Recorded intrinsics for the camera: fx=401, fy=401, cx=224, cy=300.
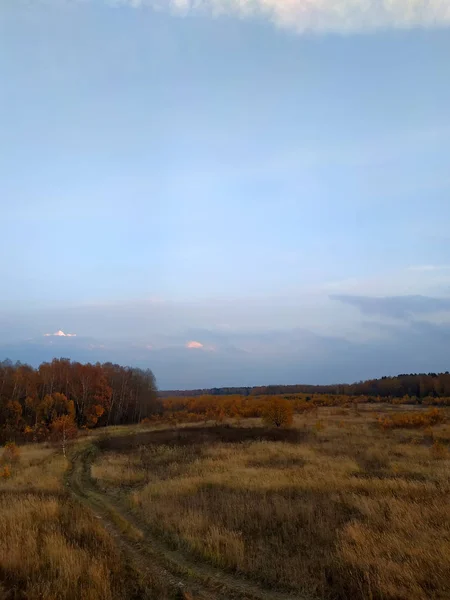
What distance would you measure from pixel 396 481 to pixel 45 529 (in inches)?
452

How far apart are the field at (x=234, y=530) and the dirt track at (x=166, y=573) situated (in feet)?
0.12

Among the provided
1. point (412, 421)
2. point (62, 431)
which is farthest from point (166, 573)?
point (412, 421)

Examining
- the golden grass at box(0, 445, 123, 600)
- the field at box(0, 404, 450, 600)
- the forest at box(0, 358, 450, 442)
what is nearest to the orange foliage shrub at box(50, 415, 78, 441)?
the forest at box(0, 358, 450, 442)

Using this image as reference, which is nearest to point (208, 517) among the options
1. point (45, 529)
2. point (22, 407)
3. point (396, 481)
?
point (45, 529)

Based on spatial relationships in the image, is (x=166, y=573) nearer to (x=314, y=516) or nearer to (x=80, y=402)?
(x=314, y=516)

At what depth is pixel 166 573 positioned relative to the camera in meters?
8.28

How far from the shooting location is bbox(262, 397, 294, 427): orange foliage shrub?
40094 millimetres

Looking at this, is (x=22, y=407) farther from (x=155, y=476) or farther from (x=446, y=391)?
(x=446, y=391)

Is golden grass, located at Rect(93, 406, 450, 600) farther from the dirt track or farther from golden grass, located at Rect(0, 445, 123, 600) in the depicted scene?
golden grass, located at Rect(0, 445, 123, 600)

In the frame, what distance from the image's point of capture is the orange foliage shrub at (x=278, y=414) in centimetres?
4009

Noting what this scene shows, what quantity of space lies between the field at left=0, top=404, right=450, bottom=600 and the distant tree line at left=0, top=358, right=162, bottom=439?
3169cm

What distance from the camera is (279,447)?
87.8ft

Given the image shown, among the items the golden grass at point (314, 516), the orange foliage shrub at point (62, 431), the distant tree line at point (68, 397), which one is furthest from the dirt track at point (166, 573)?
the distant tree line at point (68, 397)

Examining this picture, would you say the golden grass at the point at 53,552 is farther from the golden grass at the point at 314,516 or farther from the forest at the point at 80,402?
the forest at the point at 80,402
